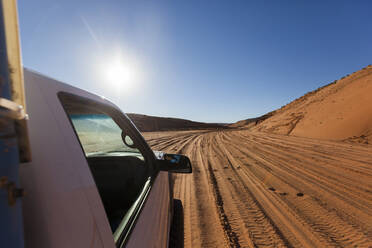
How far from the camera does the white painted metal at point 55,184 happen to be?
0.49 metres

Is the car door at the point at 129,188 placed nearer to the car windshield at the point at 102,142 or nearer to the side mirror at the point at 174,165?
the side mirror at the point at 174,165

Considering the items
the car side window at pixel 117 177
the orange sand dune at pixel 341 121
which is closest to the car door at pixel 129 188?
the car side window at pixel 117 177

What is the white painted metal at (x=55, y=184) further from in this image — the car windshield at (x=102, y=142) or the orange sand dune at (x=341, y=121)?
the orange sand dune at (x=341, y=121)

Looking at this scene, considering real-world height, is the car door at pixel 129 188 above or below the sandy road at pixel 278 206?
above

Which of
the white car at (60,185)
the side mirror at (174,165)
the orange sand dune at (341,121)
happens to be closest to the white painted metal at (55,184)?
the white car at (60,185)

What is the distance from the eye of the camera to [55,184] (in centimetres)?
57

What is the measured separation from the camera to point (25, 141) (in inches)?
17.6

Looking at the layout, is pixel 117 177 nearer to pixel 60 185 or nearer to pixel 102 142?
pixel 60 185

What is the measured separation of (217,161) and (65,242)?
6.90 m

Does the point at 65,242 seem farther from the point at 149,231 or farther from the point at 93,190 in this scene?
the point at 149,231

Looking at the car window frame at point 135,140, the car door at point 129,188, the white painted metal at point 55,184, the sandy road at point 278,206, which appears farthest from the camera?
the sandy road at point 278,206

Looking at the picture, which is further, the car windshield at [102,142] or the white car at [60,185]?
the car windshield at [102,142]

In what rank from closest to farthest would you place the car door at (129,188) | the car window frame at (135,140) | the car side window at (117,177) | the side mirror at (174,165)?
the car window frame at (135,140)
the car door at (129,188)
the car side window at (117,177)
the side mirror at (174,165)

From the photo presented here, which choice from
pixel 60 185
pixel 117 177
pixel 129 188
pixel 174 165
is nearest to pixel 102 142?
pixel 117 177
